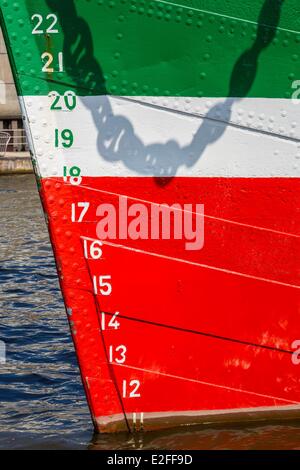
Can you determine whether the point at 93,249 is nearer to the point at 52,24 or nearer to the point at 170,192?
the point at 170,192

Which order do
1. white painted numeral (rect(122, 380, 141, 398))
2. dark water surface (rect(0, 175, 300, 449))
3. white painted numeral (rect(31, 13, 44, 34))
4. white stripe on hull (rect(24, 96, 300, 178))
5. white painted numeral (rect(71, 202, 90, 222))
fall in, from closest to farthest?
white painted numeral (rect(31, 13, 44, 34)) < white stripe on hull (rect(24, 96, 300, 178)) < white painted numeral (rect(71, 202, 90, 222)) < white painted numeral (rect(122, 380, 141, 398)) < dark water surface (rect(0, 175, 300, 449))

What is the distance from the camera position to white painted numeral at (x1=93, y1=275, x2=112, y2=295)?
6.09 meters

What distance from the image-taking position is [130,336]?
6.16 metres

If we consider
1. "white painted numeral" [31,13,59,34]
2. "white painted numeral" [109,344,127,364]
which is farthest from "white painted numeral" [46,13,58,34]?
"white painted numeral" [109,344,127,364]

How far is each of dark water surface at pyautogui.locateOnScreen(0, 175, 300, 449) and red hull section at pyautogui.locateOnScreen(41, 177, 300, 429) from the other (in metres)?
0.18

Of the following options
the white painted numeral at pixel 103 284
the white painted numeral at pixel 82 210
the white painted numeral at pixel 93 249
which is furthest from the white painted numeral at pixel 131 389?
the white painted numeral at pixel 82 210

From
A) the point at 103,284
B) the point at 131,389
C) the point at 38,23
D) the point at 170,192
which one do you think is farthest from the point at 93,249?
the point at 38,23

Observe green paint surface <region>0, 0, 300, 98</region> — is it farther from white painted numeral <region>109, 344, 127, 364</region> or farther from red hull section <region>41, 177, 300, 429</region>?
white painted numeral <region>109, 344, 127, 364</region>

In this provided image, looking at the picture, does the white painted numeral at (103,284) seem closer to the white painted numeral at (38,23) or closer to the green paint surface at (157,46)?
the green paint surface at (157,46)

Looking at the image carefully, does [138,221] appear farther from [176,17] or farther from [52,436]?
[52,436]

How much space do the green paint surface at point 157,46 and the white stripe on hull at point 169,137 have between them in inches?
3.4

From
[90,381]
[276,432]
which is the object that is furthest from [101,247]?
[276,432]

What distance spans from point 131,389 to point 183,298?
26.8 inches

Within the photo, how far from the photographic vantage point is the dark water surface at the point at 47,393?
6.35 metres
